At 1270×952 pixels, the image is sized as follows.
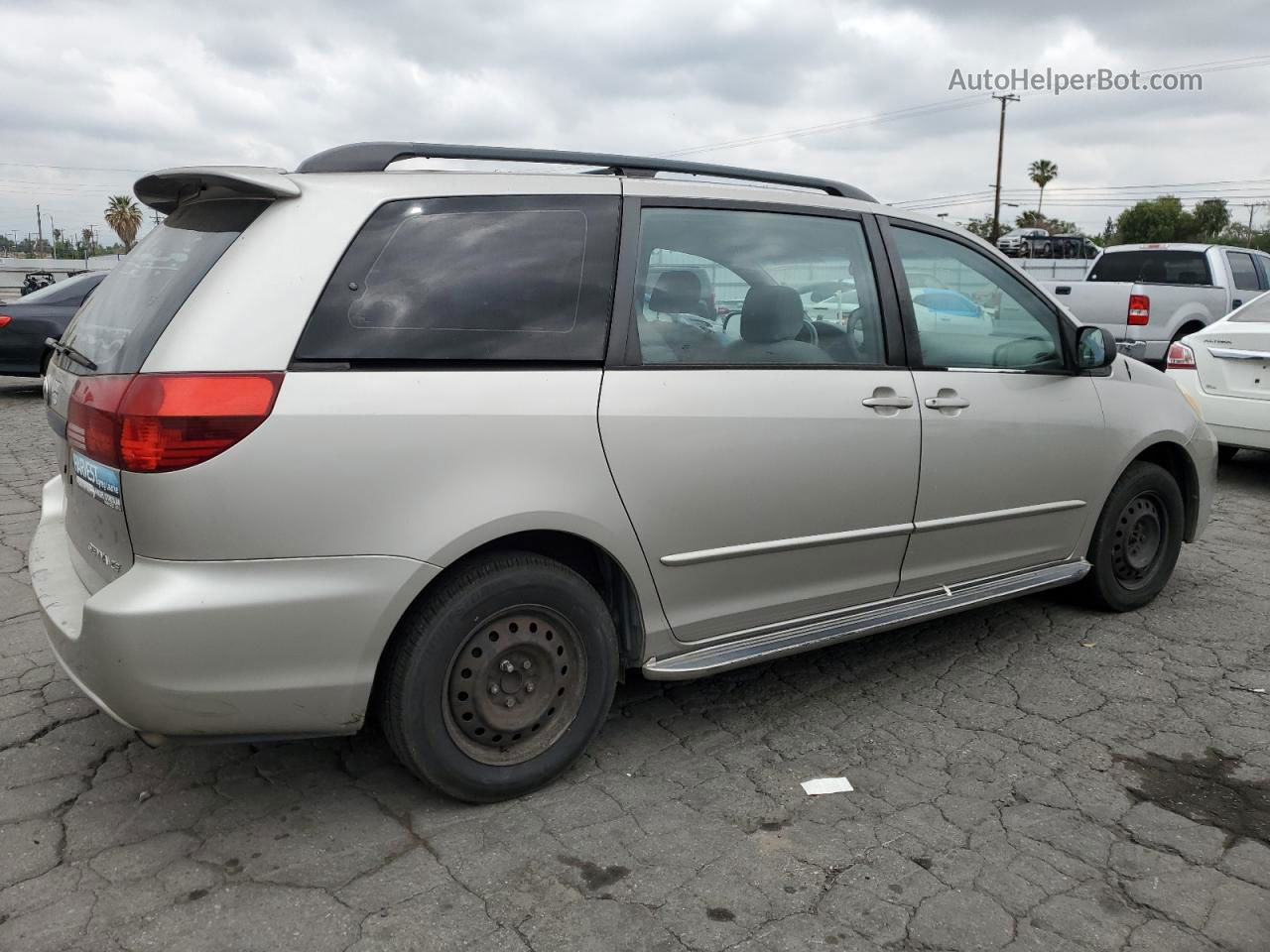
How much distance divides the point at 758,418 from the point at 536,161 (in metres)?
1.08

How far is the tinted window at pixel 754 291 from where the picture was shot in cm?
326

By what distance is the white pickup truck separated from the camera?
11.8 meters

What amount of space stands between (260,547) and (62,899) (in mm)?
981

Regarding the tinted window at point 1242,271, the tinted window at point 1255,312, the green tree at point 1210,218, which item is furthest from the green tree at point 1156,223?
the tinted window at point 1255,312

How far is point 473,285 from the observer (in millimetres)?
2910

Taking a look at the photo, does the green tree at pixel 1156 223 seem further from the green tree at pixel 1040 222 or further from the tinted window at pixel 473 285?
the tinted window at pixel 473 285

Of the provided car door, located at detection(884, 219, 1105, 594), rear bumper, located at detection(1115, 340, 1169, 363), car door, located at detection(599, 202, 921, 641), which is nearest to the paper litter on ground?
car door, located at detection(599, 202, 921, 641)

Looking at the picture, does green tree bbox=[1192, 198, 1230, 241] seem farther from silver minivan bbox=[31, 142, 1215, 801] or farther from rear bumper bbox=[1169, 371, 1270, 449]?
silver minivan bbox=[31, 142, 1215, 801]

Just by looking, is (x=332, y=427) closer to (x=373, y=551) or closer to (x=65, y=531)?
(x=373, y=551)

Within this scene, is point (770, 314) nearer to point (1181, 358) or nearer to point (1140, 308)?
point (1181, 358)

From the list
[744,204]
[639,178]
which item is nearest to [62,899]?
[639,178]

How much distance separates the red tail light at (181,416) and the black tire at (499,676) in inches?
26.7

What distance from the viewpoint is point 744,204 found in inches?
140

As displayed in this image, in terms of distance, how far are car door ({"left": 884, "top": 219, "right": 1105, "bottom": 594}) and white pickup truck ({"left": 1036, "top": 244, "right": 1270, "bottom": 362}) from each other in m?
7.59
